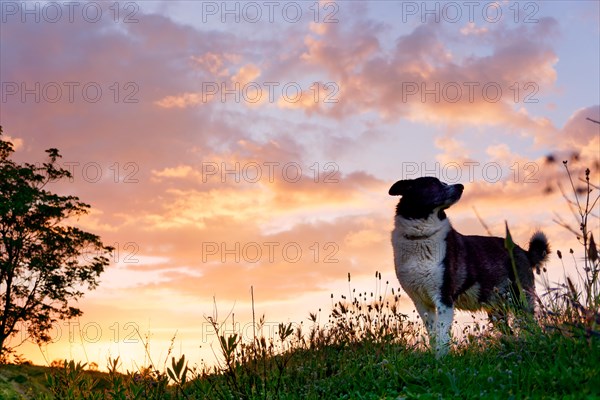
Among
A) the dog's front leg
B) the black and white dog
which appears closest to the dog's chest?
the black and white dog

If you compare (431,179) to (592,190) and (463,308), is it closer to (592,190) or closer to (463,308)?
(463,308)

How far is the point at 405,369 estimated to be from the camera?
834cm

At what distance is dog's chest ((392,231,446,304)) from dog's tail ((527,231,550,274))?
274cm

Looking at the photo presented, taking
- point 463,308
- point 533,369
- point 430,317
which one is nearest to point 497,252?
point 463,308

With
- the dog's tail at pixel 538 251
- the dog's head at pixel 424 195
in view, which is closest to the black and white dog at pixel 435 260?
the dog's head at pixel 424 195

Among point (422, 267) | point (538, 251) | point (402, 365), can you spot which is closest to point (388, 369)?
point (402, 365)

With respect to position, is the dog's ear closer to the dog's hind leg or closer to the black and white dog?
the black and white dog

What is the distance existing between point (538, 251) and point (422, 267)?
3265 millimetres

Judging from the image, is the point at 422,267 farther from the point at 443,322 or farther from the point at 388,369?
the point at 388,369

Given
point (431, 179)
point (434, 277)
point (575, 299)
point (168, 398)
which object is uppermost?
point (431, 179)

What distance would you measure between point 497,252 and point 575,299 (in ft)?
19.7

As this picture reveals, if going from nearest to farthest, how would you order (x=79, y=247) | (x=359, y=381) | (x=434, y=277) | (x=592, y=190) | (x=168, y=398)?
(x=592, y=190)
(x=359, y=381)
(x=168, y=398)
(x=434, y=277)
(x=79, y=247)

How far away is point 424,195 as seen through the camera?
11.8m

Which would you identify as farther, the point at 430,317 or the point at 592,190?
the point at 430,317
